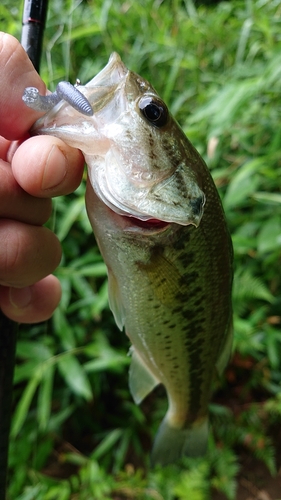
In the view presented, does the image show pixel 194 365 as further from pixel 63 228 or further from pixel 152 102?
pixel 63 228

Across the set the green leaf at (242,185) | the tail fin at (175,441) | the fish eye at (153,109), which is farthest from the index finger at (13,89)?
the green leaf at (242,185)

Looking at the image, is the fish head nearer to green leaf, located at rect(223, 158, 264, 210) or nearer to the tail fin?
the tail fin

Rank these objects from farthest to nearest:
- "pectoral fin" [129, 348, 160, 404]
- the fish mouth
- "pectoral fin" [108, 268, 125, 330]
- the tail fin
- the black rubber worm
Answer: the tail fin
"pectoral fin" [129, 348, 160, 404]
"pectoral fin" [108, 268, 125, 330]
the fish mouth
the black rubber worm

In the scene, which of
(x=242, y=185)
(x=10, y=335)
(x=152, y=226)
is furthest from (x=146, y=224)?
(x=242, y=185)

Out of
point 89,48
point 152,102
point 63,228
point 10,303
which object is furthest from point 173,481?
point 89,48

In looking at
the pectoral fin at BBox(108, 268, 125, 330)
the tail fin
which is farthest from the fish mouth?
the tail fin
